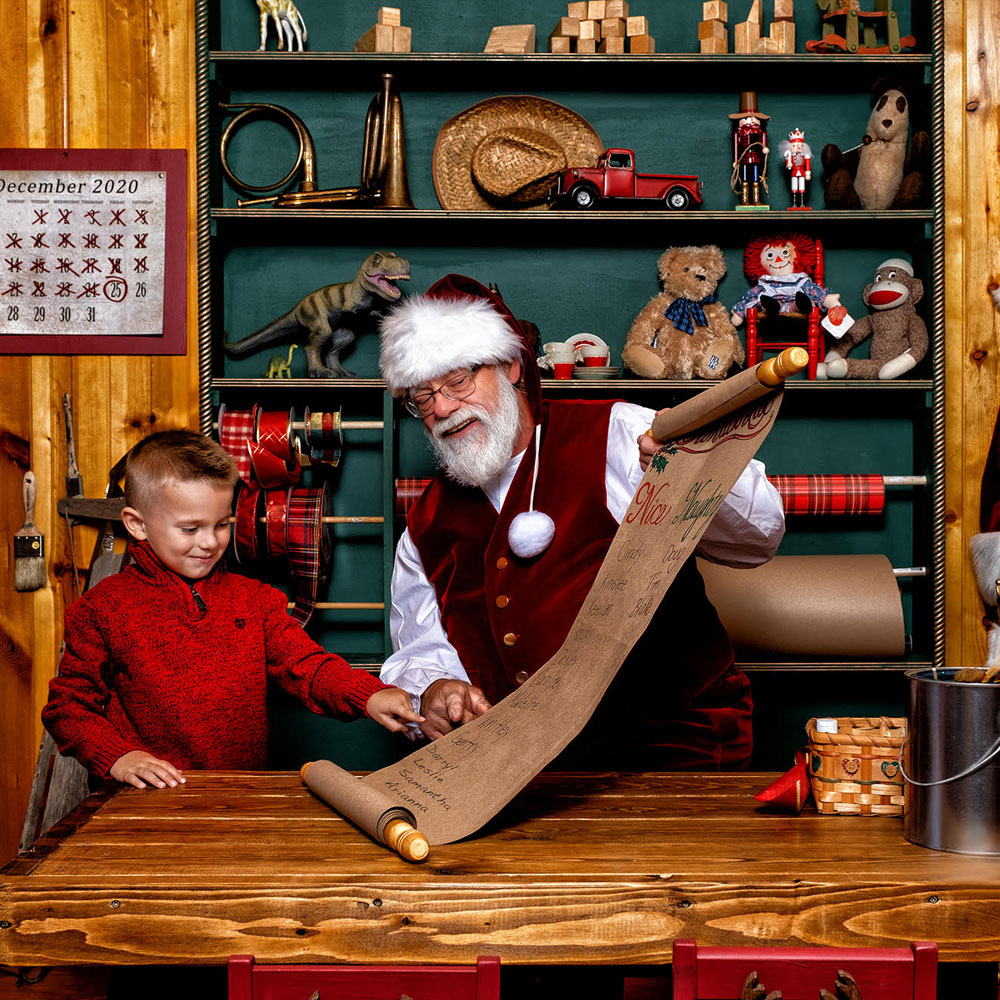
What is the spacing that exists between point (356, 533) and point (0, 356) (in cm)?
116

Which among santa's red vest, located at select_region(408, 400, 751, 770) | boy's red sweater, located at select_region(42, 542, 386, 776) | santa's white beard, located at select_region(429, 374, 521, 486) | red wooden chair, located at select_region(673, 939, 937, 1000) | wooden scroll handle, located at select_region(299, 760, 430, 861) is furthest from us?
santa's white beard, located at select_region(429, 374, 521, 486)

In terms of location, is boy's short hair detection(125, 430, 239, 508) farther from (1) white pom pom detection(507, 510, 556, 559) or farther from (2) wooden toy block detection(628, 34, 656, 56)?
(2) wooden toy block detection(628, 34, 656, 56)

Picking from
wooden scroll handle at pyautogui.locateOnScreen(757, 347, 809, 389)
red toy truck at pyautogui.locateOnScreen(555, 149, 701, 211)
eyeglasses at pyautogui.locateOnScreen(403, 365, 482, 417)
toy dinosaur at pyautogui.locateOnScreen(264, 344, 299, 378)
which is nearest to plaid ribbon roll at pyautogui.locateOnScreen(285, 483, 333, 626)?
toy dinosaur at pyautogui.locateOnScreen(264, 344, 299, 378)

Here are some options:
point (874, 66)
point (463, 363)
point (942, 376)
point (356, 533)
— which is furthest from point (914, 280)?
point (356, 533)

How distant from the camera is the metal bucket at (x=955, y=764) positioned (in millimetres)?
1048

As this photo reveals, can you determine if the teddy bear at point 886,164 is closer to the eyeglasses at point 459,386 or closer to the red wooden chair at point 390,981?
the eyeglasses at point 459,386

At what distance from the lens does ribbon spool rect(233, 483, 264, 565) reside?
284 centimetres

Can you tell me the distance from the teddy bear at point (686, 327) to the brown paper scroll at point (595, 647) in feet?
5.26

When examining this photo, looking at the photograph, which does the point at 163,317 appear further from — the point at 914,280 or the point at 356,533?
the point at 914,280

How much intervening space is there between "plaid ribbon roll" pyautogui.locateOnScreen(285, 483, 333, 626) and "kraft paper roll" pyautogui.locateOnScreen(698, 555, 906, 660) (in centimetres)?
105

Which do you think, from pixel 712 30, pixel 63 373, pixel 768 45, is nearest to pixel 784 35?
pixel 768 45

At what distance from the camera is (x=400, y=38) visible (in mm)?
2941

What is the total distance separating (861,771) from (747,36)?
2.41m

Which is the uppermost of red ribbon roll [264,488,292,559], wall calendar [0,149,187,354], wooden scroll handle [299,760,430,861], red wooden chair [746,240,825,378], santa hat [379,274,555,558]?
wall calendar [0,149,187,354]
